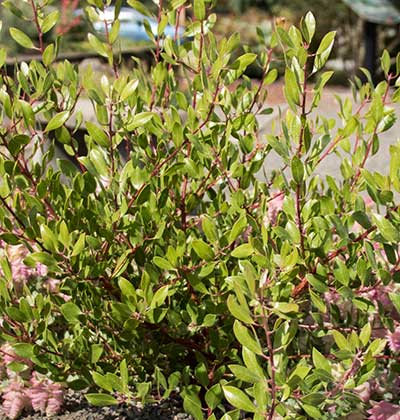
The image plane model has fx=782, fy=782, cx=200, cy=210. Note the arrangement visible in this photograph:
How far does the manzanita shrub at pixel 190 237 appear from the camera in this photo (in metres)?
1.71

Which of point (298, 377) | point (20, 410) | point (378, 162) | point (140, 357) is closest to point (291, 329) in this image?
point (298, 377)

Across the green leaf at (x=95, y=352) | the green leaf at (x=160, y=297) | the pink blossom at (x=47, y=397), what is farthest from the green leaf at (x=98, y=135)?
the pink blossom at (x=47, y=397)

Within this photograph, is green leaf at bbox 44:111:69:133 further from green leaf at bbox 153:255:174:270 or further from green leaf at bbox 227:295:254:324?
green leaf at bbox 227:295:254:324

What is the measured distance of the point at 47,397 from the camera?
2.20 meters

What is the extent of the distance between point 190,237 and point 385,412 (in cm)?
65

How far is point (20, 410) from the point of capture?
222cm

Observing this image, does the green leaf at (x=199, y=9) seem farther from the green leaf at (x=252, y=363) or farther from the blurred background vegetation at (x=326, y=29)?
the blurred background vegetation at (x=326, y=29)

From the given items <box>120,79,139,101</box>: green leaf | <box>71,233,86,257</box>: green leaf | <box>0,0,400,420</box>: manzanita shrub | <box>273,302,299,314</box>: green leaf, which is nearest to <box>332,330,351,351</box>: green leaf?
<box>0,0,400,420</box>: manzanita shrub

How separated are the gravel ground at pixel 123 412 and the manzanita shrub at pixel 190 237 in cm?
7

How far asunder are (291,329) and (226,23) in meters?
13.0

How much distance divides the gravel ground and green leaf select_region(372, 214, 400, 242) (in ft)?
2.95

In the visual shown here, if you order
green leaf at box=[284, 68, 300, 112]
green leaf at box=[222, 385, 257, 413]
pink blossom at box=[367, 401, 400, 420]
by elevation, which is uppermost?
green leaf at box=[284, 68, 300, 112]

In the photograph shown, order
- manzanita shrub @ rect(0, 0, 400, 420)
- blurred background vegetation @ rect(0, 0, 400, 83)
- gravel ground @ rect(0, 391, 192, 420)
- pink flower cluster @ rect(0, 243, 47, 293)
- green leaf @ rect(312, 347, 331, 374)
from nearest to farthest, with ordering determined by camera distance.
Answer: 1. green leaf @ rect(312, 347, 331, 374)
2. manzanita shrub @ rect(0, 0, 400, 420)
3. gravel ground @ rect(0, 391, 192, 420)
4. pink flower cluster @ rect(0, 243, 47, 293)
5. blurred background vegetation @ rect(0, 0, 400, 83)

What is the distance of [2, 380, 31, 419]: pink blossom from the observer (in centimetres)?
220
